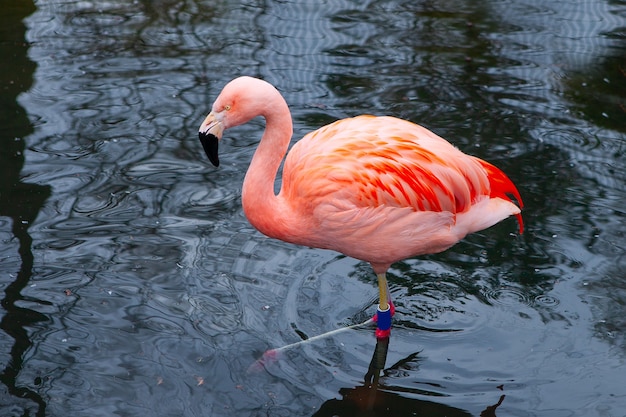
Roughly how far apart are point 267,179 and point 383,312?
0.93 meters

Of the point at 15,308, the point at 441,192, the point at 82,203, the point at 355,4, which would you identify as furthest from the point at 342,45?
the point at 15,308

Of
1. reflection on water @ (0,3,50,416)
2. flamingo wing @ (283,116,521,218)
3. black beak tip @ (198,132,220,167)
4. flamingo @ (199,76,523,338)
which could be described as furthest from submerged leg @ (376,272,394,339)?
reflection on water @ (0,3,50,416)

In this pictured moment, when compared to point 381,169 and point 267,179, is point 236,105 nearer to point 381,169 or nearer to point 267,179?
point 267,179

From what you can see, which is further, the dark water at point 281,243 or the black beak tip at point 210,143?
the dark water at point 281,243

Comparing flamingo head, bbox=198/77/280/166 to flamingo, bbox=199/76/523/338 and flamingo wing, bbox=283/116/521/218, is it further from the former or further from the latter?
flamingo wing, bbox=283/116/521/218

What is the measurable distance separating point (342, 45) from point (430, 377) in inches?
148

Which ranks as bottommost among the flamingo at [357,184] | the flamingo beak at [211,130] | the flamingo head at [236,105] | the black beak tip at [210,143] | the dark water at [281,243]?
the dark water at [281,243]

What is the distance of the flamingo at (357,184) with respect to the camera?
3734 mm

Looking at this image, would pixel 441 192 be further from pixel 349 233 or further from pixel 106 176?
pixel 106 176

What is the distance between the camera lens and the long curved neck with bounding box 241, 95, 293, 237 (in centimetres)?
378

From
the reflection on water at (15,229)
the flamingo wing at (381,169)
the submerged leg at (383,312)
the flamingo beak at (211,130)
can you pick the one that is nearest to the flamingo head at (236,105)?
the flamingo beak at (211,130)

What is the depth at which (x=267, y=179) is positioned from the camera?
12.5 feet

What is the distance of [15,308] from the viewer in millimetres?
4309

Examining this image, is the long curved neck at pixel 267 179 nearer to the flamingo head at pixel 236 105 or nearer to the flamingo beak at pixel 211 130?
the flamingo head at pixel 236 105
